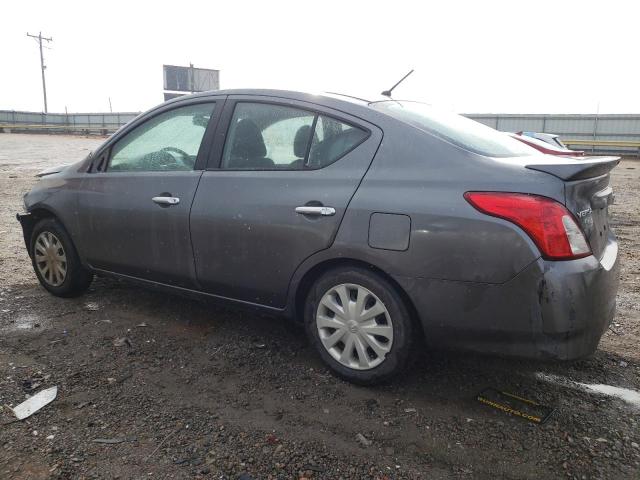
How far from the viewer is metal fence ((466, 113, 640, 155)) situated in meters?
27.2

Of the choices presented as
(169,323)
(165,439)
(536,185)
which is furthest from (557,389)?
(169,323)

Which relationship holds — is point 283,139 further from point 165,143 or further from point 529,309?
point 529,309

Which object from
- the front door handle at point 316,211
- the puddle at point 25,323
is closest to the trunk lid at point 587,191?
the front door handle at point 316,211

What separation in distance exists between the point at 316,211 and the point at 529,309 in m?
1.14

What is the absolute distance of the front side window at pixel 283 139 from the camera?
2.88 m

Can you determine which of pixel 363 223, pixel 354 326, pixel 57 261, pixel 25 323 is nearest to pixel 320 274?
pixel 354 326

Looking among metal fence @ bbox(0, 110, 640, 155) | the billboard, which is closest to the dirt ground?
metal fence @ bbox(0, 110, 640, 155)

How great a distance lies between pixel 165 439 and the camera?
2.42 meters

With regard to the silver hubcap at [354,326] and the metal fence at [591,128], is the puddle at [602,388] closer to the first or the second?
the silver hubcap at [354,326]

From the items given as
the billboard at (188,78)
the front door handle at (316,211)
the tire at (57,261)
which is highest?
the billboard at (188,78)

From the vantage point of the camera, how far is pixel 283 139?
307 centimetres

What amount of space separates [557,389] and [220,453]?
1.85m

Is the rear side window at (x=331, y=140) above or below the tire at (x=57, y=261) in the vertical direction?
above

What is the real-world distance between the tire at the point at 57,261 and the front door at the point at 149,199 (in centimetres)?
22
